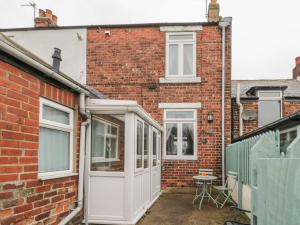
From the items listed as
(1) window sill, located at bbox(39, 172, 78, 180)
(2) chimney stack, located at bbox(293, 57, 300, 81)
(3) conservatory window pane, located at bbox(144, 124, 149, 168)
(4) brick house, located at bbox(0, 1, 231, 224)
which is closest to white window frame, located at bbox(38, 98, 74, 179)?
(1) window sill, located at bbox(39, 172, 78, 180)

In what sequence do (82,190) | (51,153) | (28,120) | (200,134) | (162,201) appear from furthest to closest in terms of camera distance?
(200,134) < (162,201) < (82,190) < (51,153) < (28,120)

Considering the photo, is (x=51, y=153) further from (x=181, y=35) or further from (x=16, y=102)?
(x=181, y=35)

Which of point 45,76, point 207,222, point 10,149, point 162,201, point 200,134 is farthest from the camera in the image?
point 200,134

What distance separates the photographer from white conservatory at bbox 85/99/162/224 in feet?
Answer: 23.1

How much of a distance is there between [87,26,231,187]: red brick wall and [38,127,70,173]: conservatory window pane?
6.72 meters

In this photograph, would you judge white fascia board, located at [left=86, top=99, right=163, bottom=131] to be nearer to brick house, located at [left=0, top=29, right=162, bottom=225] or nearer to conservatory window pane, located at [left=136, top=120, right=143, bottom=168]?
brick house, located at [left=0, top=29, right=162, bottom=225]

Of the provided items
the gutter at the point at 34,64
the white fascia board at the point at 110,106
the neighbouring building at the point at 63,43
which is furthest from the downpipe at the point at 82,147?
the neighbouring building at the point at 63,43

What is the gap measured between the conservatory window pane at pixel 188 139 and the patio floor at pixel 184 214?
2.49m

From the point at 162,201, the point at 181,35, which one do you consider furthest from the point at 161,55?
the point at 162,201

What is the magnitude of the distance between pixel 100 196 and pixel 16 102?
125 inches

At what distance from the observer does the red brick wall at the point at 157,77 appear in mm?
12688

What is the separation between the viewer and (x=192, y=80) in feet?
42.3

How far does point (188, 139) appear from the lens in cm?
1282

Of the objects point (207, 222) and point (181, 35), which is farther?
point (181, 35)
